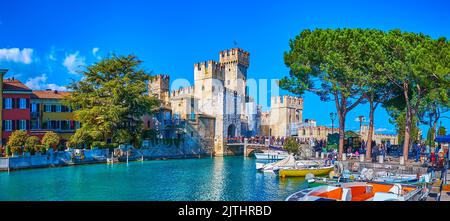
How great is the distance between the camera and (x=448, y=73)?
18.8 m

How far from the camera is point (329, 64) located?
26906 millimetres

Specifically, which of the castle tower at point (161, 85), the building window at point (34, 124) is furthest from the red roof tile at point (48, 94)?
the castle tower at point (161, 85)

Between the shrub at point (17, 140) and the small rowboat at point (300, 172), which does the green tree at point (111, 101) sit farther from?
the small rowboat at point (300, 172)

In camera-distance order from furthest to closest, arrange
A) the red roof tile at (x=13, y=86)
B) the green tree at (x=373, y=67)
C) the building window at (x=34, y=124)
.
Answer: the building window at (x=34, y=124) < the red roof tile at (x=13, y=86) < the green tree at (x=373, y=67)

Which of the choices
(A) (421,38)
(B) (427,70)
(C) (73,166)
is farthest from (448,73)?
(C) (73,166)

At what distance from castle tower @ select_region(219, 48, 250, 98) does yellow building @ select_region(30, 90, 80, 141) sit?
23.7 meters

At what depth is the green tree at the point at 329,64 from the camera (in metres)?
26.0

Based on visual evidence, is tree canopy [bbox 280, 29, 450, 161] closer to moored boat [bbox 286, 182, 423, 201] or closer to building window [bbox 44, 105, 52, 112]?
moored boat [bbox 286, 182, 423, 201]

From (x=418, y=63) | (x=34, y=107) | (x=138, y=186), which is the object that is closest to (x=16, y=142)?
(x=34, y=107)

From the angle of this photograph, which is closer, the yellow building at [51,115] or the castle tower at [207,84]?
the yellow building at [51,115]

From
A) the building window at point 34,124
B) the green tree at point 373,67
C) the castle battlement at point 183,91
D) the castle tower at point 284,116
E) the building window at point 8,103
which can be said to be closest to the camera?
the green tree at point 373,67

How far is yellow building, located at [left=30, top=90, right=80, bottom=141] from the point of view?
36.9 meters

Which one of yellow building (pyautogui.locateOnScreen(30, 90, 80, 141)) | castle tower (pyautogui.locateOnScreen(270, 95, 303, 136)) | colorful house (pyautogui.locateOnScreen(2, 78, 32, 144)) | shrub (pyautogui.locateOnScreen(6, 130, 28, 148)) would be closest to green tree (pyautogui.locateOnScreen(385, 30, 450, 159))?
shrub (pyautogui.locateOnScreen(6, 130, 28, 148))

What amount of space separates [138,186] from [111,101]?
1780cm
